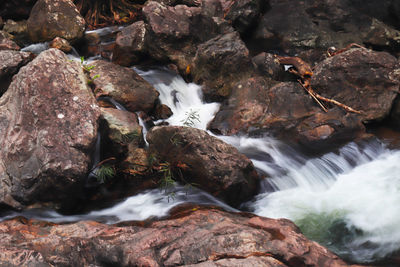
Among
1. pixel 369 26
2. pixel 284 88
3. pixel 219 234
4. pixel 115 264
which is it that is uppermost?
pixel 369 26

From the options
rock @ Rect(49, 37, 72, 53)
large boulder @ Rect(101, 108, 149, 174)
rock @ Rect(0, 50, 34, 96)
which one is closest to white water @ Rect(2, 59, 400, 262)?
large boulder @ Rect(101, 108, 149, 174)

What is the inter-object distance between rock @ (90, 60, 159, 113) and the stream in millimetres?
1526

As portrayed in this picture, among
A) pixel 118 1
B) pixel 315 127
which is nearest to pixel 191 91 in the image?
pixel 315 127

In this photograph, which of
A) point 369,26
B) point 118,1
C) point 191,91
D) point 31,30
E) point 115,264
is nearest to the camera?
point 115,264

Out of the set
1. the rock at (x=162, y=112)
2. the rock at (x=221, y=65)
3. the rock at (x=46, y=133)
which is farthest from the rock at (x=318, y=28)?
the rock at (x=46, y=133)

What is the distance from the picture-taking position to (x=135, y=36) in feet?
26.6

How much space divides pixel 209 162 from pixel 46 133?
1936 mm

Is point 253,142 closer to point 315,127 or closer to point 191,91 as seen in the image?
point 315,127

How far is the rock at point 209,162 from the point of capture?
15.2 ft

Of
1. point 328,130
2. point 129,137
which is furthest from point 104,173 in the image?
point 328,130

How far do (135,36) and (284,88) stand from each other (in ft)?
11.6

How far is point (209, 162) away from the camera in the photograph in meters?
4.66

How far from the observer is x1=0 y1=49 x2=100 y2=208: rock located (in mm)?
4281

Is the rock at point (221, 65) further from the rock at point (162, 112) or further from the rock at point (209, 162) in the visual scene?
the rock at point (209, 162)
